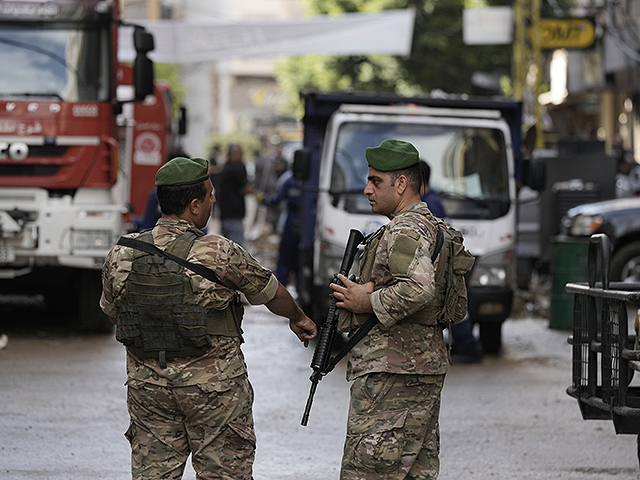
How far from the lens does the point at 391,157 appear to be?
4.61 metres

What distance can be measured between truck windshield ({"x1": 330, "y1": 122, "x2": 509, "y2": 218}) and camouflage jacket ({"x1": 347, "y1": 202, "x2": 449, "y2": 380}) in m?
6.07

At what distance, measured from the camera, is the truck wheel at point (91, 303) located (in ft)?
37.2

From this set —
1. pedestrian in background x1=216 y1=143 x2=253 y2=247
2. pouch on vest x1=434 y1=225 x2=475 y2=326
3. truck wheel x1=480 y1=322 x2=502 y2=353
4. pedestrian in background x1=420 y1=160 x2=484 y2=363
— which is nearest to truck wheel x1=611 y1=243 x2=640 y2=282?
truck wheel x1=480 y1=322 x2=502 y2=353

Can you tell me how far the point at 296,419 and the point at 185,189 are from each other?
12.2 feet

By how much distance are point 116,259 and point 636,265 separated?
32.2ft

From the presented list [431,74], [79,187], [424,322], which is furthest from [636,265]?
[431,74]

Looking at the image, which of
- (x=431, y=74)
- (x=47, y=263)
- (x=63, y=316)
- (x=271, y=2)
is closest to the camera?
(x=47, y=263)

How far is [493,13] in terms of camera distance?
63.3 feet

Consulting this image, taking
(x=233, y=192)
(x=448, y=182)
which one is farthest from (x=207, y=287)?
(x=233, y=192)

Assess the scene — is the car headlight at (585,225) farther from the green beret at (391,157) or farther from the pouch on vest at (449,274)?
the green beret at (391,157)

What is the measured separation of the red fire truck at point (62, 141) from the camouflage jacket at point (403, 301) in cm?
653

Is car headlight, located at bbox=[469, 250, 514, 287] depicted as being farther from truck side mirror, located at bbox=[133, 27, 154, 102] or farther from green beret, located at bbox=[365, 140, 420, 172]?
green beret, located at bbox=[365, 140, 420, 172]

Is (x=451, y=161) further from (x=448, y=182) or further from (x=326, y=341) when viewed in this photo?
(x=326, y=341)

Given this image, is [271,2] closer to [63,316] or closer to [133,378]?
[63,316]
